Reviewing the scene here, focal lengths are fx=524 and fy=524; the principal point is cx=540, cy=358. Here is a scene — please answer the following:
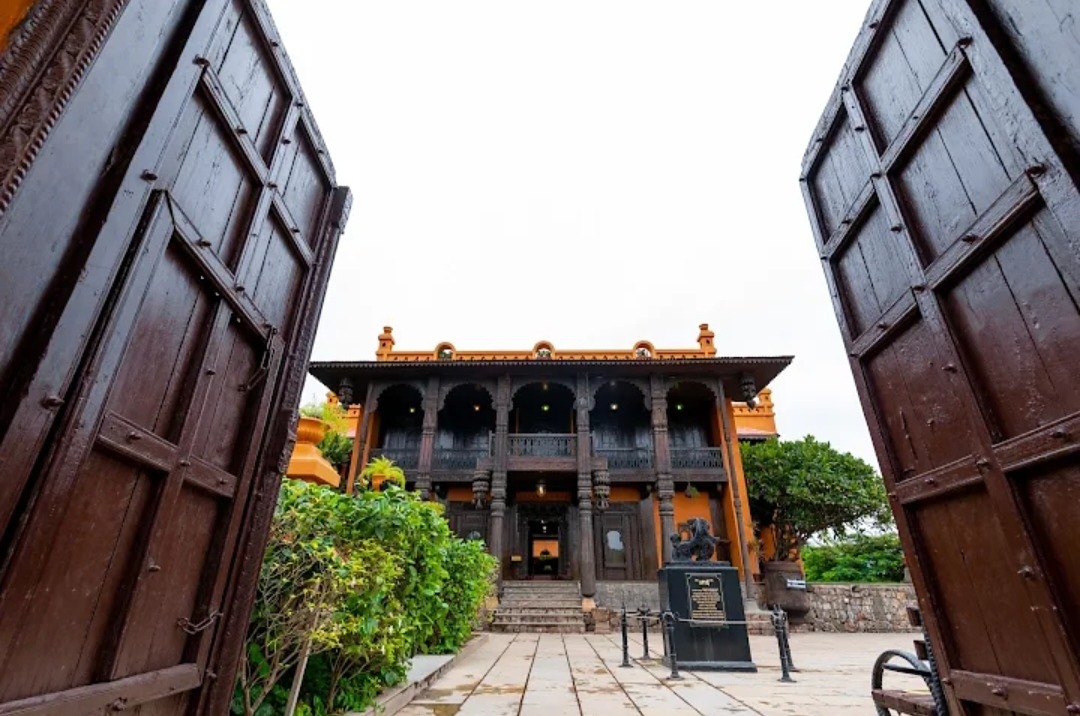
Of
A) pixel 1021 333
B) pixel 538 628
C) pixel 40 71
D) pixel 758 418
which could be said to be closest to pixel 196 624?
pixel 40 71

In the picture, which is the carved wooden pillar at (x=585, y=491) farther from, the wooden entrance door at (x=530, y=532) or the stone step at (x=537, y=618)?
the wooden entrance door at (x=530, y=532)

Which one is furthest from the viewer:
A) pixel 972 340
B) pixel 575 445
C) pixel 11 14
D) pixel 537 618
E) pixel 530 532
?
pixel 530 532

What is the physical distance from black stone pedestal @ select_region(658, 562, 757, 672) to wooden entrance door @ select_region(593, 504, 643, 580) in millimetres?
7737

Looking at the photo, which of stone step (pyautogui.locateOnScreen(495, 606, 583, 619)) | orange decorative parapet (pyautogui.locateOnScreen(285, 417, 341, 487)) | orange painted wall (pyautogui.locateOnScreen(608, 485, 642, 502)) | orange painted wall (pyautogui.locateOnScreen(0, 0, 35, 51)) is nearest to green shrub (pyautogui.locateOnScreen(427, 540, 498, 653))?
orange decorative parapet (pyautogui.locateOnScreen(285, 417, 341, 487))

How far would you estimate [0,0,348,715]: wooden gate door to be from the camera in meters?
1.32

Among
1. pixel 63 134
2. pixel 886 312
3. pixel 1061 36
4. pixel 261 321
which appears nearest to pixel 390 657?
pixel 261 321

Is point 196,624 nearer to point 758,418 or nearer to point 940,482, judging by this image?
point 940,482

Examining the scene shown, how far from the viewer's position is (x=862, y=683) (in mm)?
5699

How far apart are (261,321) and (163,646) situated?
1296 mm

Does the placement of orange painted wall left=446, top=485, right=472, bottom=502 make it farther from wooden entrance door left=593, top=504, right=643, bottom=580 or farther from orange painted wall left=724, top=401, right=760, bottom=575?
orange painted wall left=724, top=401, right=760, bottom=575

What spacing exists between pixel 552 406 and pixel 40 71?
55.5 ft

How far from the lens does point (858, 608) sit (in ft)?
45.2

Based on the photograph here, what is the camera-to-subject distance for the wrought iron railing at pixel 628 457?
1561 centimetres

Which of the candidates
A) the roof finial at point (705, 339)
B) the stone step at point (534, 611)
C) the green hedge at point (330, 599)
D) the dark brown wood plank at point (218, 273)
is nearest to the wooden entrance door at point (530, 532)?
the stone step at point (534, 611)
